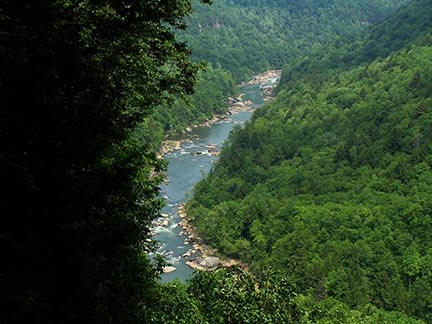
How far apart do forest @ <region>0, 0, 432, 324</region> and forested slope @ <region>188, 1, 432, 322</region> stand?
216 mm

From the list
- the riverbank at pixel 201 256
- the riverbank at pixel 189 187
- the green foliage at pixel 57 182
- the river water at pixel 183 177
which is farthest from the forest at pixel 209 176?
the river water at pixel 183 177

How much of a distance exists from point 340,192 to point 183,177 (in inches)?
886

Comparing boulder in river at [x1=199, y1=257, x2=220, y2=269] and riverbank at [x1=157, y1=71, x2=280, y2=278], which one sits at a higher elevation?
riverbank at [x1=157, y1=71, x2=280, y2=278]

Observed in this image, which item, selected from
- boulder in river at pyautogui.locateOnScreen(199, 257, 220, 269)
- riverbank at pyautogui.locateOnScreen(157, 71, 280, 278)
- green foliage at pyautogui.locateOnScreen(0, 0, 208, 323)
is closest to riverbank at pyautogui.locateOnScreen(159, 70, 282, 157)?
riverbank at pyautogui.locateOnScreen(157, 71, 280, 278)

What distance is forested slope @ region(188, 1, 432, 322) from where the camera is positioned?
51.4 metres

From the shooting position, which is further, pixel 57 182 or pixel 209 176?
pixel 209 176

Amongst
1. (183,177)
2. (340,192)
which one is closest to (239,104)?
(183,177)

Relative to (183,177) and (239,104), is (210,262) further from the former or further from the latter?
(239,104)

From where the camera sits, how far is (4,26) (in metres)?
6.61

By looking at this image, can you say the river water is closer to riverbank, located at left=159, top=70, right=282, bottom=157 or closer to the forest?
riverbank, located at left=159, top=70, right=282, bottom=157

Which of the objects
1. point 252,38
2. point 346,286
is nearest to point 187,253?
point 346,286

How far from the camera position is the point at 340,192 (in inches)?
2621

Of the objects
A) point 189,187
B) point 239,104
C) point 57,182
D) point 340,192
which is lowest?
point 340,192

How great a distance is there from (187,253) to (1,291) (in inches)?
2084
